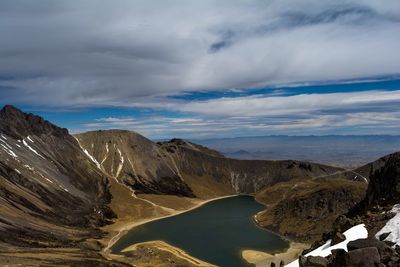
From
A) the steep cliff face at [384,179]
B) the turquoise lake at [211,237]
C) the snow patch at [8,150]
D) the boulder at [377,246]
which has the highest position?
the snow patch at [8,150]

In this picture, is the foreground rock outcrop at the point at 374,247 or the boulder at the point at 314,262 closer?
the foreground rock outcrop at the point at 374,247

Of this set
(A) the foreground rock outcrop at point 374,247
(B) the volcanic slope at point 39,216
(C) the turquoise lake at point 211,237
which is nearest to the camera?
(A) the foreground rock outcrop at point 374,247

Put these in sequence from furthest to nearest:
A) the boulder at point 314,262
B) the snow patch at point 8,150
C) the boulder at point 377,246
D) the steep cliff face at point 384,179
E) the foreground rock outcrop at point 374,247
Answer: the snow patch at point 8,150, the steep cliff face at point 384,179, the boulder at point 314,262, the boulder at point 377,246, the foreground rock outcrop at point 374,247

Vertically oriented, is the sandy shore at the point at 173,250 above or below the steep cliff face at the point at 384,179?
below

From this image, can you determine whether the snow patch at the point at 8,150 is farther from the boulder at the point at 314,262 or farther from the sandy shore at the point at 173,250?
the boulder at the point at 314,262

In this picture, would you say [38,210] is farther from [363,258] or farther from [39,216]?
[363,258]

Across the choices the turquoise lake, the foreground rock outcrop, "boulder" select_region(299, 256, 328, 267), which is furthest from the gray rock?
the turquoise lake

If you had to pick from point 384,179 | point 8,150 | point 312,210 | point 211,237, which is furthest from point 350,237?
point 8,150

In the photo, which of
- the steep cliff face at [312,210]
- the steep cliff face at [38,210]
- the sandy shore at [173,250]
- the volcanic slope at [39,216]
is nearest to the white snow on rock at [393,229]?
the volcanic slope at [39,216]
